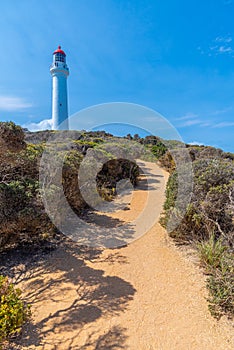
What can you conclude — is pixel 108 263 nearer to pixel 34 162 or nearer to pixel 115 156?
pixel 34 162

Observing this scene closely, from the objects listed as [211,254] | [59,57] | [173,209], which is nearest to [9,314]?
[211,254]

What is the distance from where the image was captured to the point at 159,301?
3.13 m

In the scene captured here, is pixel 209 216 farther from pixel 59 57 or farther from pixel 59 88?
pixel 59 57

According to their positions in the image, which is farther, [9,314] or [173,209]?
[173,209]

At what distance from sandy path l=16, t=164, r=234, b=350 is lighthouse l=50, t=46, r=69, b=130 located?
705 inches

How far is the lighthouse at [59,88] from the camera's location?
2048cm

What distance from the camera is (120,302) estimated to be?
3117 mm

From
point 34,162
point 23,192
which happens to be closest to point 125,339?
point 23,192

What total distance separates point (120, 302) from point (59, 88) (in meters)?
21.5

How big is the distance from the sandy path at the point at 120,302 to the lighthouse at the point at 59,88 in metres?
17.9

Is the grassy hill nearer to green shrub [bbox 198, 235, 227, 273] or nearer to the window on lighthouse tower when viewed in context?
green shrub [bbox 198, 235, 227, 273]

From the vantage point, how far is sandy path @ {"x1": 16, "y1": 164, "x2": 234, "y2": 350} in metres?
2.51

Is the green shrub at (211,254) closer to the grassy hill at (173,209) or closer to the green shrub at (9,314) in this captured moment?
the grassy hill at (173,209)

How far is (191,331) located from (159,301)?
59cm
